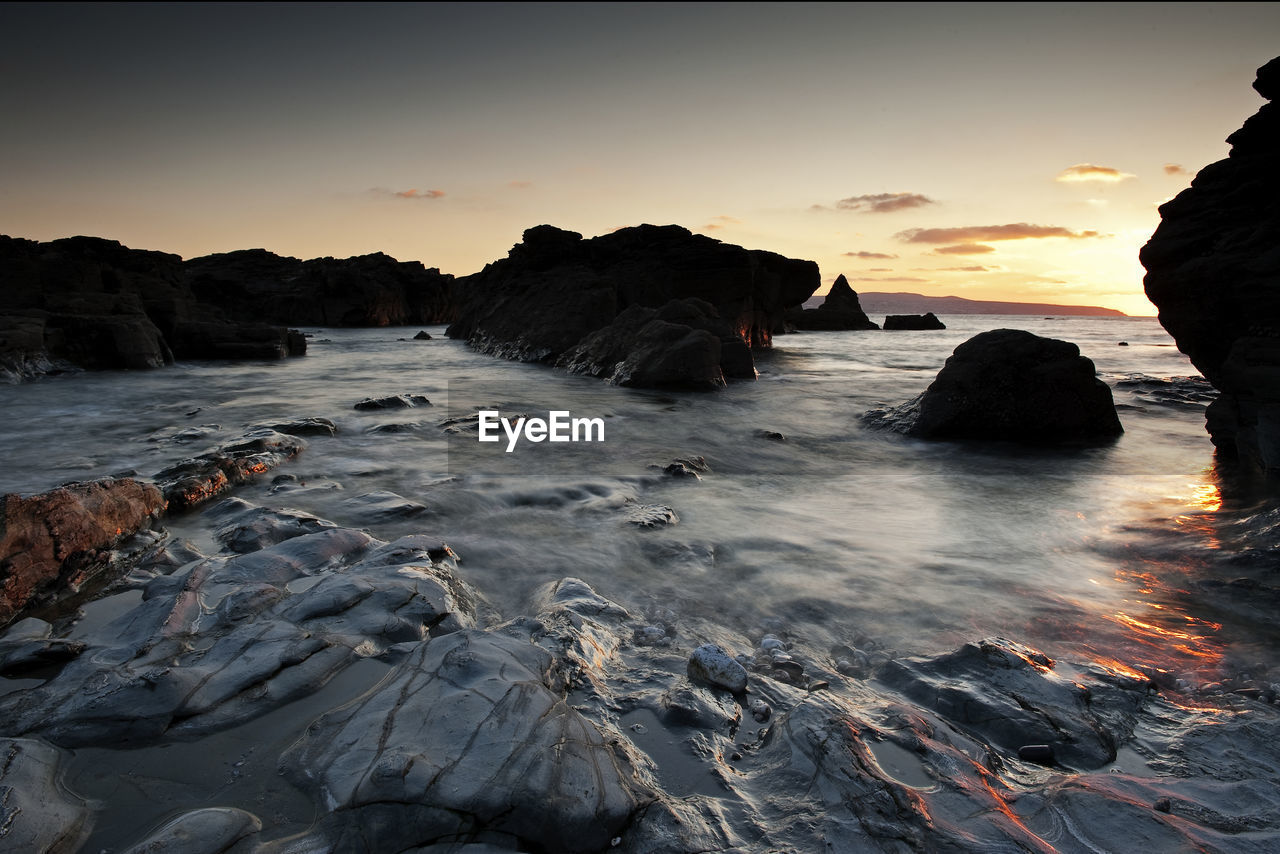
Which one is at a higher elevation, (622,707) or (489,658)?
(489,658)

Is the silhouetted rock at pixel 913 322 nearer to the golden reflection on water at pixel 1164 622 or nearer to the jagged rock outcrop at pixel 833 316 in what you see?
the jagged rock outcrop at pixel 833 316

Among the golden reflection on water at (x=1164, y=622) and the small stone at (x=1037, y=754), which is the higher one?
the golden reflection on water at (x=1164, y=622)

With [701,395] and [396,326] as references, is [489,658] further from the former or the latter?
[396,326]

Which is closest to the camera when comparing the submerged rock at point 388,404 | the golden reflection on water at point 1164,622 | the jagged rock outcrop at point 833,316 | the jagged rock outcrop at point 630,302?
the golden reflection on water at point 1164,622

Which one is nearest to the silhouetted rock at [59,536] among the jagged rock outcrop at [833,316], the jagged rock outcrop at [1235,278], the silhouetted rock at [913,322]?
the jagged rock outcrop at [1235,278]

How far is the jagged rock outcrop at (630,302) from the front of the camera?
531 inches

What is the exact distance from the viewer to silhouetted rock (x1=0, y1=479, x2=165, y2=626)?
2.96 metres

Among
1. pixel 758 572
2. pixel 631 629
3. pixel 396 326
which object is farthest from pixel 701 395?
pixel 396 326

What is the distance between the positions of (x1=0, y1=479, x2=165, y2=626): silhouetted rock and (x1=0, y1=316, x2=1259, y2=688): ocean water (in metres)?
0.40

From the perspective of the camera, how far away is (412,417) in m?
8.94

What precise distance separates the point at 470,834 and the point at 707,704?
1.03 metres

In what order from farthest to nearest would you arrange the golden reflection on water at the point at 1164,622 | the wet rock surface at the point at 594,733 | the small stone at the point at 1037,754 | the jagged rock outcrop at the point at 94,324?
the jagged rock outcrop at the point at 94,324
the golden reflection on water at the point at 1164,622
the small stone at the point at 1037,754
the wet rock surface at the point at 594,733

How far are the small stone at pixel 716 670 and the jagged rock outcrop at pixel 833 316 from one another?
48004 millimetres

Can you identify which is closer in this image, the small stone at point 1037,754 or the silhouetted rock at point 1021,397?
the small stone at point 1037,754
